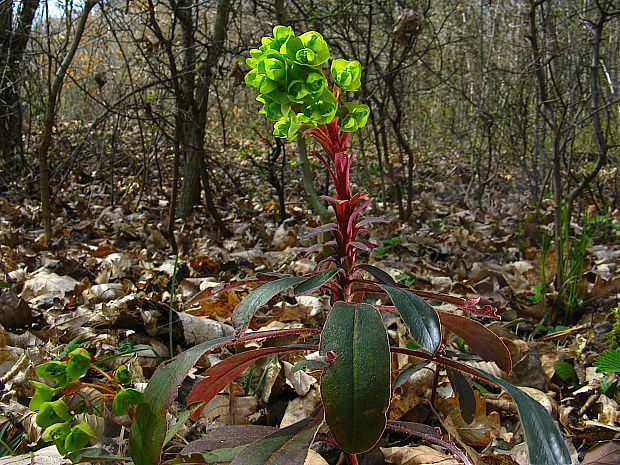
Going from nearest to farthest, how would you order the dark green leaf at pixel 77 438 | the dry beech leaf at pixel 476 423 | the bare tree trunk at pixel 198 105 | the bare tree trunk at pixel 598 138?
the dark green leaf at pixel 77 438 < the dry beech leaf at pixel 476 423 < the bare tree trunk at pixel 598 138 < the bare tree trunk at pixel 198 105

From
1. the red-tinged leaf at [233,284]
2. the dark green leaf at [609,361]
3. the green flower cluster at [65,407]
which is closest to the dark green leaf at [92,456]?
the green flower cluster at [65,407]

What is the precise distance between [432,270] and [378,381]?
206cm

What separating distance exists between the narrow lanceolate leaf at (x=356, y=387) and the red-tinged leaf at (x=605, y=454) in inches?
22.7

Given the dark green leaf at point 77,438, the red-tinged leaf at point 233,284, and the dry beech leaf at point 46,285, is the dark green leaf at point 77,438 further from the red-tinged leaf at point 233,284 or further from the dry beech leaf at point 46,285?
the dry beech leaf at point 46,285

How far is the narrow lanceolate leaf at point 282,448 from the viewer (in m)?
0.82

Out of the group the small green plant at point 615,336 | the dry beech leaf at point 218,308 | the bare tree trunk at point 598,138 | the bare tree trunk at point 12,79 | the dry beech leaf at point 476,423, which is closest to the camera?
the dry beech leaf at point 476,423

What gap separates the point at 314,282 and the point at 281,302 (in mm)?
1229

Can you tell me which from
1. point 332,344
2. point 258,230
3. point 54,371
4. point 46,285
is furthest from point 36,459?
point 258,230

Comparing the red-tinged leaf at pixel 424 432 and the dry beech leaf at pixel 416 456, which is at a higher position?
the red-tinged leaf at pixel 424 432

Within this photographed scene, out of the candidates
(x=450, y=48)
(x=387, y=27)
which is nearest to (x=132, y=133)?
(x=387, y=27)

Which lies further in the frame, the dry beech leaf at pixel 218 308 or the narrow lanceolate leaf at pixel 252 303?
the dry beech leaf at pixel 218 308

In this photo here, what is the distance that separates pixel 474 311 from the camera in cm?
100

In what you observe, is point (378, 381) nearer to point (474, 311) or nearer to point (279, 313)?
point (474, 311)

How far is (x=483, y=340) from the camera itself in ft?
3.21
